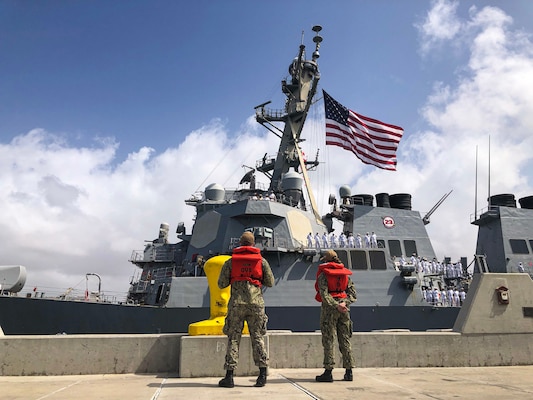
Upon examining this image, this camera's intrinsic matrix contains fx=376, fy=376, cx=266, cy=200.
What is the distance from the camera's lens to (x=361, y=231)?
2106cm

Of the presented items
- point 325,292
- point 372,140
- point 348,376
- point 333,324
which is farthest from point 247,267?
point 372,140

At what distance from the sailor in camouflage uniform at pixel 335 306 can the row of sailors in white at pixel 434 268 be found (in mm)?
14016

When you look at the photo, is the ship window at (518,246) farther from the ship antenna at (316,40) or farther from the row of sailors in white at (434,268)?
the ship antenna at (316,40)

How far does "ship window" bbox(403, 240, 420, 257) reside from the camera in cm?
2095

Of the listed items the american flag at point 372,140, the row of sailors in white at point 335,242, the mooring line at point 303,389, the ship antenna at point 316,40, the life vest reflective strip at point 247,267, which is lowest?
the mooring line at point 303,389

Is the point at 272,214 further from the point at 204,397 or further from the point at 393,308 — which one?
the point at 204,397

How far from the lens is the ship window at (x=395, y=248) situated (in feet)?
67.9

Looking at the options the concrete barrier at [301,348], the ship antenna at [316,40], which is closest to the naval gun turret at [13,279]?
the concrete barrier at [301,348]

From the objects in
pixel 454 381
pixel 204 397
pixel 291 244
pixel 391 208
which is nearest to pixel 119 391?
pixel 204 397

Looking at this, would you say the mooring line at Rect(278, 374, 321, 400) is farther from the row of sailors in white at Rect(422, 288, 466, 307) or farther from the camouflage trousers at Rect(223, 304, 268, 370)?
the row of sailors in white at Rect(422, 288, 466, 307)

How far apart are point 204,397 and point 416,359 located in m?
3.58

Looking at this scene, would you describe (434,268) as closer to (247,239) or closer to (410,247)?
(410,247)

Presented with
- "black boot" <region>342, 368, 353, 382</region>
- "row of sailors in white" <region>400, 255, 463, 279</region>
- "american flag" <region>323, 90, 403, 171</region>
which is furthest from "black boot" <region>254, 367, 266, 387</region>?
"american flag" <region>323, 90, 403, 171</region>

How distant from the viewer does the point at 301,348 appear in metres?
5.33
